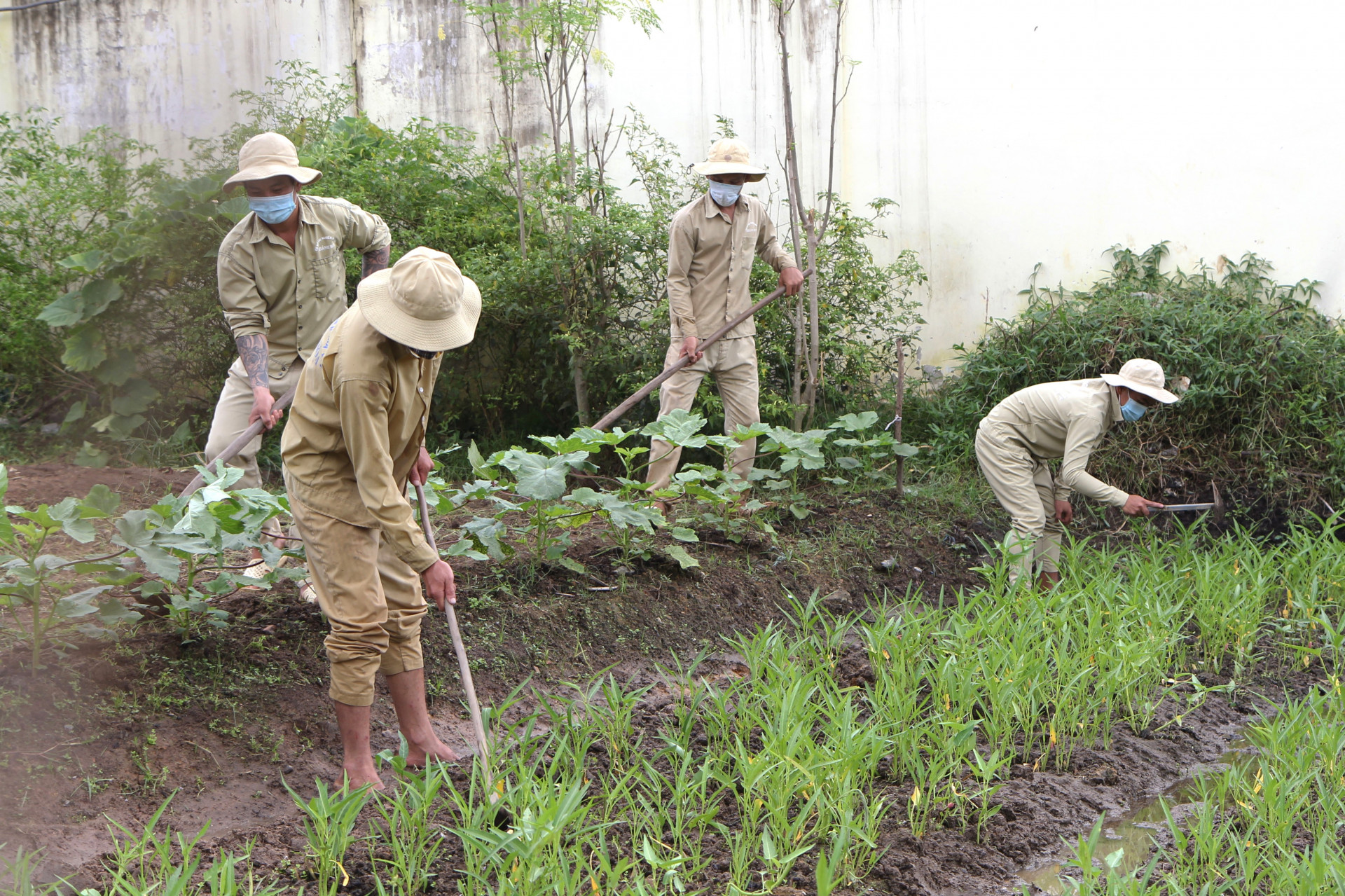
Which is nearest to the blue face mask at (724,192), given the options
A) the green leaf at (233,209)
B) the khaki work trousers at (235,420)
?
the khaki work trousers at (235,420)

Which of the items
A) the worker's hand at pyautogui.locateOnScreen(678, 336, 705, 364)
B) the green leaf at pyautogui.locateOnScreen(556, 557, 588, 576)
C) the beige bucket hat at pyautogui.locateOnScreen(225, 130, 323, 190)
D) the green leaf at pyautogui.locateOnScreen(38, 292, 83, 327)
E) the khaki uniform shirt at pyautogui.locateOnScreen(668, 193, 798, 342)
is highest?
the beige bucket hat at pyautogui.locateOnScreen(225, 130, 323, 190)

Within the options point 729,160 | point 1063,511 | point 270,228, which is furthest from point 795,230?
point 270,228

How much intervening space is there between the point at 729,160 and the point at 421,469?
2.70 meters

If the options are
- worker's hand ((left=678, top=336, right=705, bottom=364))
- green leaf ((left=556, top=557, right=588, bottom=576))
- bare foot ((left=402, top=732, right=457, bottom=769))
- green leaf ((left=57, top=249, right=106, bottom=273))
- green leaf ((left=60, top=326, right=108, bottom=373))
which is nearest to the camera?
bare foot ((left=402, top=732, right=457, bottom=769))

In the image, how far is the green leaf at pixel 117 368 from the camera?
6.30m

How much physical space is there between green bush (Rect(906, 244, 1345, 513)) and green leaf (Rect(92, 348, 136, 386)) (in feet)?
15.5

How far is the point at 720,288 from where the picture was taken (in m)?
5.47

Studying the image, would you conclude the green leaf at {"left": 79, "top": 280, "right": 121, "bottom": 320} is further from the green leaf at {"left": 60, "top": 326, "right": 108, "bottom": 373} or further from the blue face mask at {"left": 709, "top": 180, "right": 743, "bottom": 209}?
the blue face mask at {"left": 709, "top": 180, "right": 743, "bottom": 209}

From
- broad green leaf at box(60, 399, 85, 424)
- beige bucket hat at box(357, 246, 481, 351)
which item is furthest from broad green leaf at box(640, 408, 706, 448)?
broad green leaf at box(60, 399, 85, 424)

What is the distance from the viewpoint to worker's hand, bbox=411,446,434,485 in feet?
10.2

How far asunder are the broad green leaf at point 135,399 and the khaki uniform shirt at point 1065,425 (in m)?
4.78

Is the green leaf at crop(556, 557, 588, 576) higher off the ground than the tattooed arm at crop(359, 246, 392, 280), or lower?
lower

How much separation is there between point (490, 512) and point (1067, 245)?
3825 mm

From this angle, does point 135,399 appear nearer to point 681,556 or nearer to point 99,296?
point 99,296
